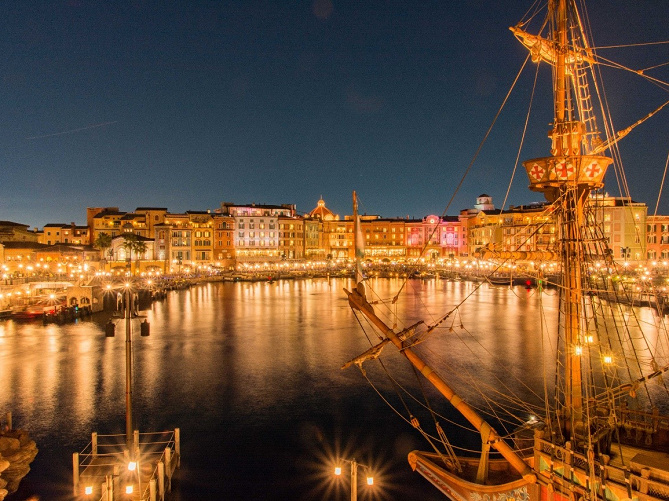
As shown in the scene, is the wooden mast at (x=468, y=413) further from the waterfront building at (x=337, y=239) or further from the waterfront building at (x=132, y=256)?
the waterfront building at (x=337, y=239)

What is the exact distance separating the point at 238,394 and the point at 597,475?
15.4m

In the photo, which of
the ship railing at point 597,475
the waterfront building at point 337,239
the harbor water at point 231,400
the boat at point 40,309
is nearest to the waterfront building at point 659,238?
the harbor water at point 231,400

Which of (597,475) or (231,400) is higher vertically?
(597,475)

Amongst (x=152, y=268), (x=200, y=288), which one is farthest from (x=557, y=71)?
(x=152, y=268)

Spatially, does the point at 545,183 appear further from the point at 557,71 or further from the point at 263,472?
the point at 263,472

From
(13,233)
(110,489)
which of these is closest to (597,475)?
(110,489)

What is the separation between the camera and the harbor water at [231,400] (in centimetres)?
1313

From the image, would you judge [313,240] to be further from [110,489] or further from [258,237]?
[110,489]

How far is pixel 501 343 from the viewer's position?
30109mm

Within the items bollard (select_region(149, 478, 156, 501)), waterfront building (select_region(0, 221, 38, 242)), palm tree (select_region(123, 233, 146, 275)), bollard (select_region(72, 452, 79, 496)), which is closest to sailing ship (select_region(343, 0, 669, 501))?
bollard (select_region(149, 478, 156, 501))

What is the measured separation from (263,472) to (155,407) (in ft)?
23.3

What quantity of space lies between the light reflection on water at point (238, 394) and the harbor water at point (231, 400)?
0.20ft

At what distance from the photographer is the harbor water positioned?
13133 mm

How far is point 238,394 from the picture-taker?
20.1 metres
